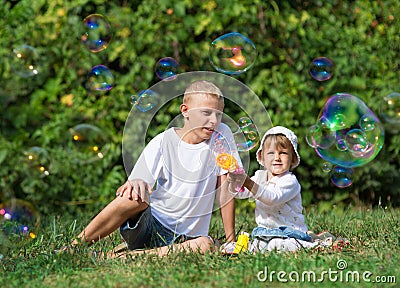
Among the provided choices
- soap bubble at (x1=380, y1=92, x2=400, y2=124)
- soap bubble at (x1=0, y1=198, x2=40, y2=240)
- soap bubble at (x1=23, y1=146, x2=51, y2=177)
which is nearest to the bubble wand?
soap bubble at (x1=0, y1=198, x2=40, y2=240)

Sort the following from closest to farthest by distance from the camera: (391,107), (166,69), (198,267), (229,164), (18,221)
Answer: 1. (198,267)
2. (229,164)
3. (166,69)
4. (18,221)
5. (391,107)

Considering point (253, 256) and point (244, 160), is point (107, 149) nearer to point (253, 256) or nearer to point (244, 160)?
point (244, 160)

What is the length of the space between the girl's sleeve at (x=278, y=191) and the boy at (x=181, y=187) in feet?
0.74

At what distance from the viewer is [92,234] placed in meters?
3.58

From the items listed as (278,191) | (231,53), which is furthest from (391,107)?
(278,191)

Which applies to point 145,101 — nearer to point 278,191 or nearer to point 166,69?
point 166,69

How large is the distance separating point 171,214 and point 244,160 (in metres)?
0.53

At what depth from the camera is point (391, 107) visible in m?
4.94

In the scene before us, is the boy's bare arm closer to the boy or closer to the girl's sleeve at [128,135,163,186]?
the boy

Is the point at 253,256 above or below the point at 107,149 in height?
below

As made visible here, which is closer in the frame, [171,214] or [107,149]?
[171,214]

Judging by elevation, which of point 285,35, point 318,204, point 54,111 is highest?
point 285,35

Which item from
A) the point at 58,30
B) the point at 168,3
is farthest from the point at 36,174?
the point at 168,3

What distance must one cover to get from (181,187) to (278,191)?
1.59 ft
